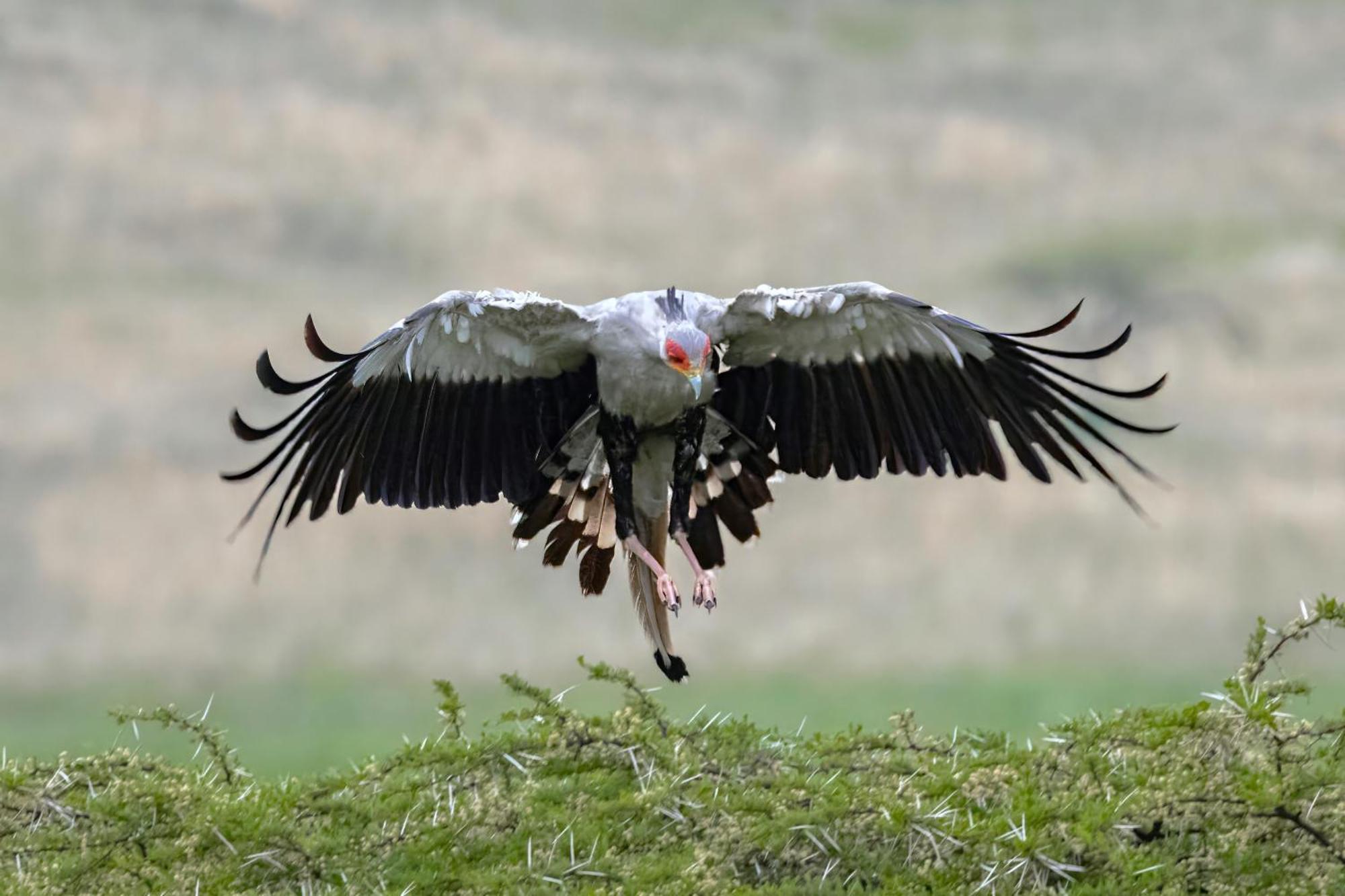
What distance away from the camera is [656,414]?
5266 mm

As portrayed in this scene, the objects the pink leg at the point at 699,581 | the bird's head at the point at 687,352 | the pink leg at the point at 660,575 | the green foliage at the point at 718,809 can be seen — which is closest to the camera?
the green foliage at the point at 718,809

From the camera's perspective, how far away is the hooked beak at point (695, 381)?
502 cm

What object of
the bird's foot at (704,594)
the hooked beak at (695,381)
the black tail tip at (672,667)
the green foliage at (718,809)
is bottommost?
the green foliage at (718,809)

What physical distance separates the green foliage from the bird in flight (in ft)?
3.30

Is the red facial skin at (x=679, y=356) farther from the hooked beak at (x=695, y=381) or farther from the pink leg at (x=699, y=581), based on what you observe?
the pink leg at (x=699, y=581)

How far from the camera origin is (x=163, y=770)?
15.8ft

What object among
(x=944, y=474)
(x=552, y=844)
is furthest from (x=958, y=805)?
(x=944, y=474)

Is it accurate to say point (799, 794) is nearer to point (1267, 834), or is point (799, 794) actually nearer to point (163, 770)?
point (1267, 834)

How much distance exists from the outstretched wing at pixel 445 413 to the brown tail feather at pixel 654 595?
0.54m

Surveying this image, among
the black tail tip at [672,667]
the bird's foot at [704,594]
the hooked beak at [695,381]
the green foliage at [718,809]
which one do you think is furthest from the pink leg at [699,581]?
the hooked beak at [695,381]

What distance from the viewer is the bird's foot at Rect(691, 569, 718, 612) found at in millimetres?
5539

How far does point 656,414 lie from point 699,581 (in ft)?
2.70

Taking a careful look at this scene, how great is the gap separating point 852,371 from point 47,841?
3.67 m

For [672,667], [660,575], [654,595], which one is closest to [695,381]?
[660,575]
